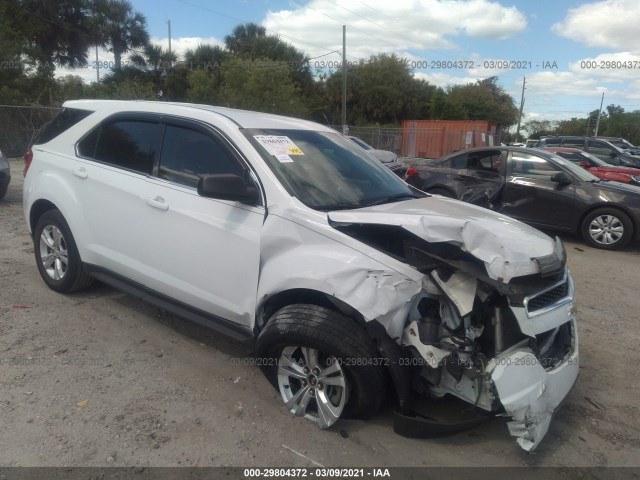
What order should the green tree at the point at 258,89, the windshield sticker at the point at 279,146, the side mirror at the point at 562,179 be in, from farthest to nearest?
the green tree at the point at 258,89 → the side mirror at the point at 562,179 → the windshield sticker at the point at 279,146

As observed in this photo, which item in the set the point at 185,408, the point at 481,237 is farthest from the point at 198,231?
the point at 481,237

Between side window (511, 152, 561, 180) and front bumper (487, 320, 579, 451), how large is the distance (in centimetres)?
653

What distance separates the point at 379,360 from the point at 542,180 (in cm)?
681

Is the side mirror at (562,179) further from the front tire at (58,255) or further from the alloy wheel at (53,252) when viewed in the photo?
the alloy wheel at (53,252)

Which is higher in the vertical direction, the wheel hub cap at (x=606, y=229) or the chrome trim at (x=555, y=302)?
the chrome trim at (x=555, y=302)

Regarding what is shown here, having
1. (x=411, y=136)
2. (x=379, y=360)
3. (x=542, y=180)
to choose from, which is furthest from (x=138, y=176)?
(x=411, y=136)

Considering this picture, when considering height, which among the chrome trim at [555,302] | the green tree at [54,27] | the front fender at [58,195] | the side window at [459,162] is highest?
the green tree at [54,27]

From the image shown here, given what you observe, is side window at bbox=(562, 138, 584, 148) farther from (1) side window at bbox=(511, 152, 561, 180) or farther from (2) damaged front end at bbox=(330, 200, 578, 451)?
(2) damaged front end at bbox=(330, 200, 578, 451)

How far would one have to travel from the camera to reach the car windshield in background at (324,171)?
3.34 metres

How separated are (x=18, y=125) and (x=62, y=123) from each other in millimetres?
15535

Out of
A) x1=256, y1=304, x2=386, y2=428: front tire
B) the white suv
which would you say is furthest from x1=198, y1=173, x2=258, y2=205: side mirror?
x1=256, y1=304, x2=386, y2=428: front tire

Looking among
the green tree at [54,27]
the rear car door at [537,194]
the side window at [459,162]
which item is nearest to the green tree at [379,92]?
→ the green tree at [54,27]

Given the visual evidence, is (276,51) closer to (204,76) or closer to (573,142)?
(204,76)

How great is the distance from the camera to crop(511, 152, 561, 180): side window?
8.47 meters
